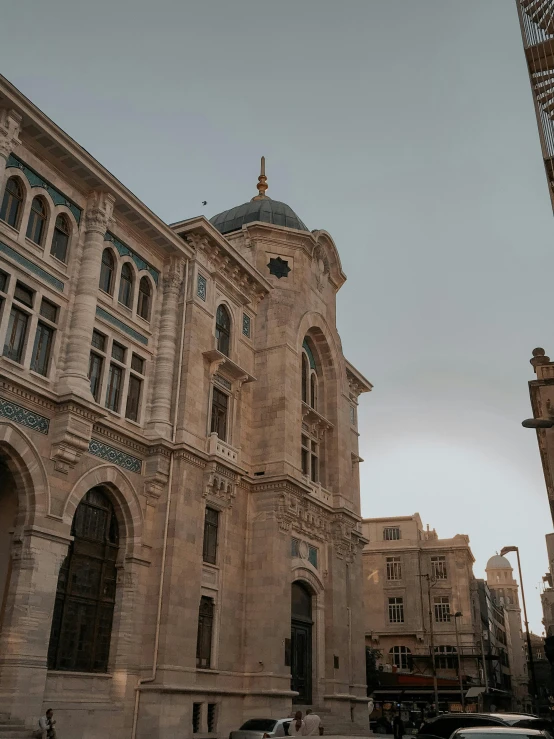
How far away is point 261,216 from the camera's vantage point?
3644cm

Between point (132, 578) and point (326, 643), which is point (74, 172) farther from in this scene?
point (326, 643)

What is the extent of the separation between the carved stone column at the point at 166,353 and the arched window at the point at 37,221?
240 inches

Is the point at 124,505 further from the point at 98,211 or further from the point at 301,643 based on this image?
the point at 301,643

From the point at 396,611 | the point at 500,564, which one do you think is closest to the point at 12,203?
the point at 396,611

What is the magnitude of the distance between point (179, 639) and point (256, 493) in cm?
772

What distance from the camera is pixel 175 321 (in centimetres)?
2714

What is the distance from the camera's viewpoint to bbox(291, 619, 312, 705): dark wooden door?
1165 inches

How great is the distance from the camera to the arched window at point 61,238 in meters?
22.9

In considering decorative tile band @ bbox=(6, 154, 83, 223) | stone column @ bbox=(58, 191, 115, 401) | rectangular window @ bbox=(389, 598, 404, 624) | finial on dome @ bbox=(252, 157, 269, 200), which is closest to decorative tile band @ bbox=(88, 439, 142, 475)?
stone column @ bbox=(58, 191, 115, 401)

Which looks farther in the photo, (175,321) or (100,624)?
(175,321)

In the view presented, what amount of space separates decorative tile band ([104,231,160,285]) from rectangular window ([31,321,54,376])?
180 inches

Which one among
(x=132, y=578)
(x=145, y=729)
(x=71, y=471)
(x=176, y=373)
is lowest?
(x=145, y=729)

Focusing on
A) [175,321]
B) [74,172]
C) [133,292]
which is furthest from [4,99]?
[175,321]

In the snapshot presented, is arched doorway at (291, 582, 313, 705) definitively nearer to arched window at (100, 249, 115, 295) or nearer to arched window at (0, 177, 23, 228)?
arched window at (100, 249, 115, 295)
